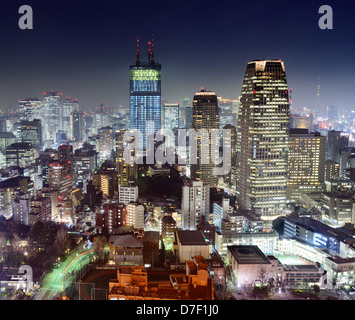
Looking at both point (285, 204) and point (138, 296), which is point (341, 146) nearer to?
point (285, 204)

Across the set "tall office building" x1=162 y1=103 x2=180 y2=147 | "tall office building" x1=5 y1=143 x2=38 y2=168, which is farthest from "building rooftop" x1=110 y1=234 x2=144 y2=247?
"tall office building" x1=162 y1=103 x2=180 y2=147

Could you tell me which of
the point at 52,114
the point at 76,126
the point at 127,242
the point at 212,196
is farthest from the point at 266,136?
the point at 76,126

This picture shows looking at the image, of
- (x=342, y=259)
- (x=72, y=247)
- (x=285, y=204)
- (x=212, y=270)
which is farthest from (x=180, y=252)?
(x=285, y=204)

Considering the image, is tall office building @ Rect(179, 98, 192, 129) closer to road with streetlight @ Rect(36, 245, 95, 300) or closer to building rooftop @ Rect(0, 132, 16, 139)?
building rooftop @ Rect(0, 132, 16, 139)

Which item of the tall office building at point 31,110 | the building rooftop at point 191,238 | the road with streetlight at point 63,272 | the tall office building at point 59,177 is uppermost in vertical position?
the tall office building at point 31,110

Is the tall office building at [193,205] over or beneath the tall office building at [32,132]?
beneath

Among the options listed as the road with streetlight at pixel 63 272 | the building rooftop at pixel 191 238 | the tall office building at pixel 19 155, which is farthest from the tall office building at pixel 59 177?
the building rooftop at pixel 191 238

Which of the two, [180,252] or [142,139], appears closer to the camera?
[180,252]

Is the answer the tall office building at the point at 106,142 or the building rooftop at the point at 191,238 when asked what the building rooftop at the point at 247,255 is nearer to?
the building rooftop at the point at 191,238
